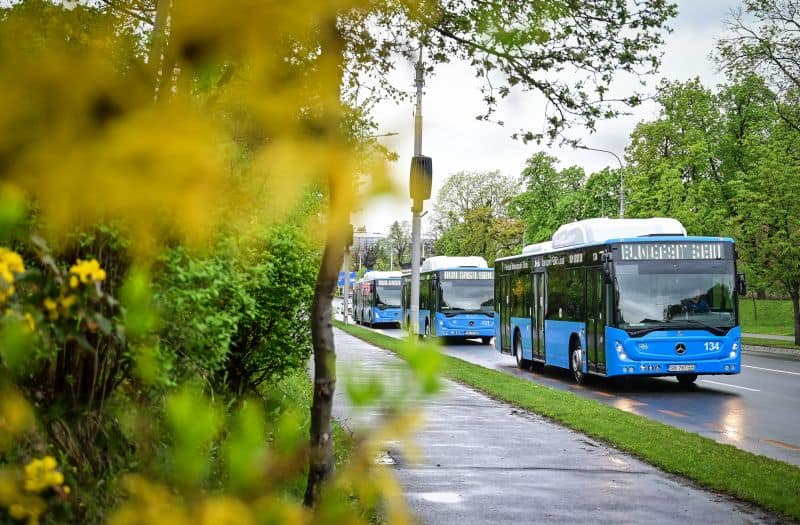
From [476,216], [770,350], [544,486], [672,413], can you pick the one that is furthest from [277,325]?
[476,216]

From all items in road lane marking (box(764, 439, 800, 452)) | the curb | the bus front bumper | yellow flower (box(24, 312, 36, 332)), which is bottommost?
road lane marking (box(764, 439, 800, 452))

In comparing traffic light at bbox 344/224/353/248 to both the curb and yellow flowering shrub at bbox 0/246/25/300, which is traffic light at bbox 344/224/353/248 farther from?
the curb

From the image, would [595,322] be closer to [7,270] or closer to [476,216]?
A: [7,270]

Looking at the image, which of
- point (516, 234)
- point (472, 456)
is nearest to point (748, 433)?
point (472, 456)

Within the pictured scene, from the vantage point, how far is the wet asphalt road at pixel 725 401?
12977mm

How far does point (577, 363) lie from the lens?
20.9 metres

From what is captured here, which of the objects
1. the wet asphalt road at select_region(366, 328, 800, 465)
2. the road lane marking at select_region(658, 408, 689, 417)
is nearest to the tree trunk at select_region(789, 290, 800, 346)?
the wet asphalt road at select_region(366, 328, 800, 465)

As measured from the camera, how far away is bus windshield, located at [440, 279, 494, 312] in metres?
37.2

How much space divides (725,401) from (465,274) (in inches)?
803

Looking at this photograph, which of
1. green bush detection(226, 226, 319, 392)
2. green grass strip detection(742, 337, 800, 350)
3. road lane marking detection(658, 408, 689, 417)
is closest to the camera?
green bush detection(226, 226, 319, 392)

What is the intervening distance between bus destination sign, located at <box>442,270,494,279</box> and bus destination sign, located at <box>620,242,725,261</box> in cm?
1837

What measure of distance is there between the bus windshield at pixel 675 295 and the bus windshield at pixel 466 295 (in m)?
18.4

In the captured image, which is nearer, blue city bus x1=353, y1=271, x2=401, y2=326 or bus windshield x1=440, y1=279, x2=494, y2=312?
bus windshield x1=440, y1=279, x2=494, y2=312

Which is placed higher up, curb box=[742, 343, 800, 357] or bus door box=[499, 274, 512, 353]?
bus door box=[499, 274, 512, 353]
